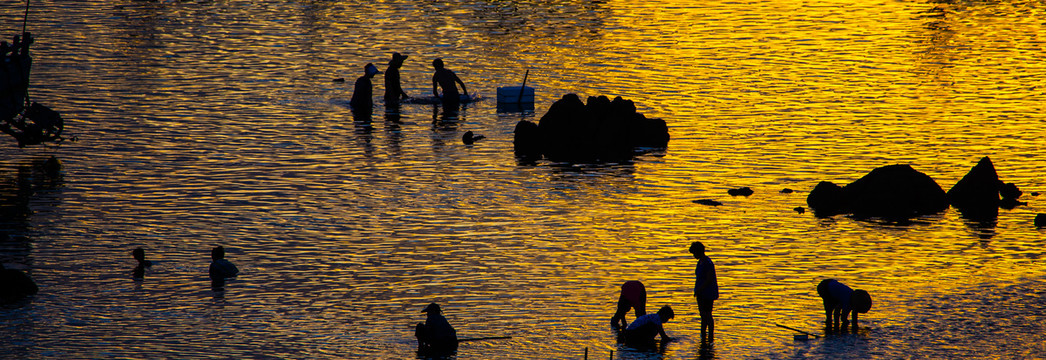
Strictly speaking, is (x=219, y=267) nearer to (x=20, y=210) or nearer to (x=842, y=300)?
(x=20, y=210)

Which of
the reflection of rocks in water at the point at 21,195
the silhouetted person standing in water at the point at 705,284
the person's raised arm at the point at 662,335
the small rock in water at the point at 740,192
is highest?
the silhouetted person standing in water at the point at 705,284

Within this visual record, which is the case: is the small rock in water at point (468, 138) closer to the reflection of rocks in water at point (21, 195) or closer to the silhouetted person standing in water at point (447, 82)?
the silhouetted person standing in water at point (447, 82)

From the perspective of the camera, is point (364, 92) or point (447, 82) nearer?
point (364, 92)

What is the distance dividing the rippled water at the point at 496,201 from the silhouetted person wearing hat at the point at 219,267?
555 mm

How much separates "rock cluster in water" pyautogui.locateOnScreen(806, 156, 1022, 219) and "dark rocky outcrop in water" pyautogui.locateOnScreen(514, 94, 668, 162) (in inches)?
318

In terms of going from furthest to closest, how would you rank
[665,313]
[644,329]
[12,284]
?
[12,284] → [665,313] → [644,329]

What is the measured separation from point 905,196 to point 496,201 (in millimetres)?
10195

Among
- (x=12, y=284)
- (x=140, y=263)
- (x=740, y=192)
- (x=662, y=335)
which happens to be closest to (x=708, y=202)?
(x=740, y=192)

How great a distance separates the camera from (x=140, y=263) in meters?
27.2

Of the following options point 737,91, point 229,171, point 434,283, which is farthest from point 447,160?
point 737,91

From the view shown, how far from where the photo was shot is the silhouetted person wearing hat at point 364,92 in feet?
154

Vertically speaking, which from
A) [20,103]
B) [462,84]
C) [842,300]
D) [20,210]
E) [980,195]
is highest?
[20,103]

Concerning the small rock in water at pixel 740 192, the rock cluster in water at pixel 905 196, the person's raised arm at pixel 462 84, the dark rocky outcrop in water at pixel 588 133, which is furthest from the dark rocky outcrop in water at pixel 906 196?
the person's raised arm at pixel 462 84

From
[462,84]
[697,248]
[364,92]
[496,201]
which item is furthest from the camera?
[462,84]
